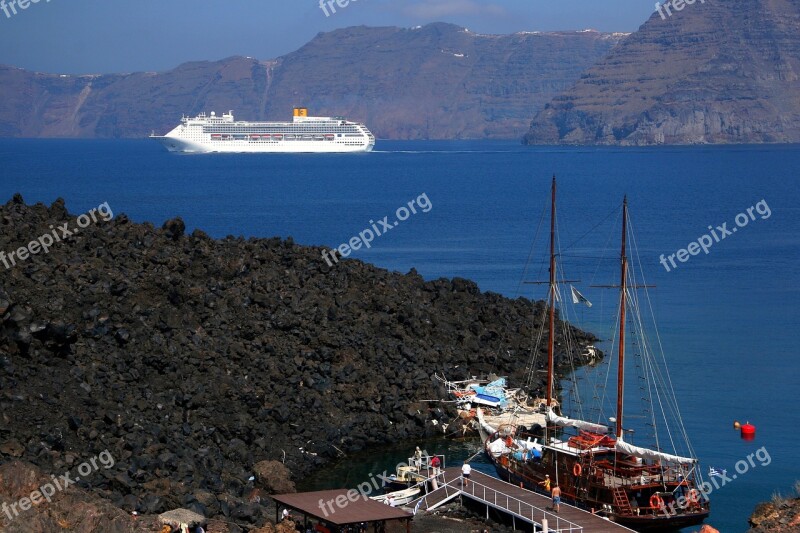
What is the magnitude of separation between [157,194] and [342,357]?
73.2m

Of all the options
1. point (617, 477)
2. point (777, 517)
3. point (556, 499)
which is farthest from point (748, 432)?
point (777, 517)

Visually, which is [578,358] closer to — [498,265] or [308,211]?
[498,265]

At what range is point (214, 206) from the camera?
292 ft

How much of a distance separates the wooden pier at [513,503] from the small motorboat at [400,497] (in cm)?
32

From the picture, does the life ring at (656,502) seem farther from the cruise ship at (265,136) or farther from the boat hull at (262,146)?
the boat hull at (262,146)

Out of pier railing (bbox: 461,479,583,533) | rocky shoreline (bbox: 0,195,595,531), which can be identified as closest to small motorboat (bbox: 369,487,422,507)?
pier railing (bbox: 461,479,583,533)

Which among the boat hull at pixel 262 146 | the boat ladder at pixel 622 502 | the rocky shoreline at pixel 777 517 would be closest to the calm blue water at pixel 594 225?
the boat ladder at pixel 622 502

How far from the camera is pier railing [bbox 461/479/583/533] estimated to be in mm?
20859

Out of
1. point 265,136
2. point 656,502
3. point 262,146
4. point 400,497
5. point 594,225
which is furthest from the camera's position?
point 262,146

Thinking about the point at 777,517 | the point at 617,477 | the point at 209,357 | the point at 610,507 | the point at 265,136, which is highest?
the point at 265,136

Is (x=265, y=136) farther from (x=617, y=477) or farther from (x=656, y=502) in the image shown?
(x=656, y=502)

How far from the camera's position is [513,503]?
22.2 metres

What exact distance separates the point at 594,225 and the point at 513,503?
55.5 metres

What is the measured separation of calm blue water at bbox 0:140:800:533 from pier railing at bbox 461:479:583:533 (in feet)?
12.8
